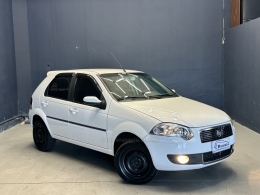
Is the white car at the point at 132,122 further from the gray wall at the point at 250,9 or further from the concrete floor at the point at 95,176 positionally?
the gray wall at the point at 250,9

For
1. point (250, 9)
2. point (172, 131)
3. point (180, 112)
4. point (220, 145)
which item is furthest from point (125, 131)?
point (250, 9)

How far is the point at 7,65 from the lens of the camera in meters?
8.35

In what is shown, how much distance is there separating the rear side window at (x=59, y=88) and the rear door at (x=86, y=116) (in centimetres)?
22

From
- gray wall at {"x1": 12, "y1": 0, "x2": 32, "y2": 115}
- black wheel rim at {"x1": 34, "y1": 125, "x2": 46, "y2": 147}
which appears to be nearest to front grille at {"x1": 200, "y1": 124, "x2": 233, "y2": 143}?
black wheel rim at {"x1": 34, "y1": 125, "x2": 46, "y2": 147}

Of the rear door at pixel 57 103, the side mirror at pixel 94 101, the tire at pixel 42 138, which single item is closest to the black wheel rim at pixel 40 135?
the tire at pixel 42 138

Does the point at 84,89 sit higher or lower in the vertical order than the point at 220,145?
higher

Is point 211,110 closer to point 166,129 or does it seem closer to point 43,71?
point 166,129

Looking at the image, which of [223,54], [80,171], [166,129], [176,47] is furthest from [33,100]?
[223,54]

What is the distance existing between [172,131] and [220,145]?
0.74 m

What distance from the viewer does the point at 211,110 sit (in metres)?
4.53

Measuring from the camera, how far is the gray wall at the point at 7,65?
26.3 feet

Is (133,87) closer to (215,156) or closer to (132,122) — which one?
(132,122)

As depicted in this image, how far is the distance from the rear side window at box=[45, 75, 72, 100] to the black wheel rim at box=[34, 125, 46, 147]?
70 cm

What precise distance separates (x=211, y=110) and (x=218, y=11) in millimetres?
5016
